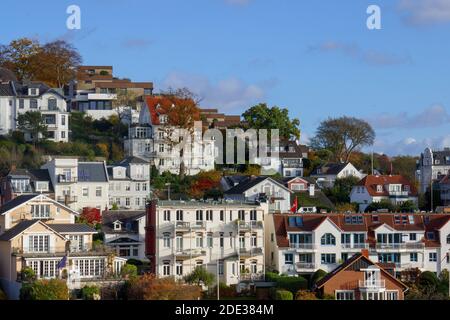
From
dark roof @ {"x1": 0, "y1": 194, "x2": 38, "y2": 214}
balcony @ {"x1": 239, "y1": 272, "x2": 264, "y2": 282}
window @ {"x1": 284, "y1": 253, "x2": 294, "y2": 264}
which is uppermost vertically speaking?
dark roof @ {"x1": 0, "y1": 194, "x2": 38, "y2": 214}

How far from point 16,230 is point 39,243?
4.65 feet

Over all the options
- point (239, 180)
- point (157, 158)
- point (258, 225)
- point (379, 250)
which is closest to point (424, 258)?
point (379, 250)

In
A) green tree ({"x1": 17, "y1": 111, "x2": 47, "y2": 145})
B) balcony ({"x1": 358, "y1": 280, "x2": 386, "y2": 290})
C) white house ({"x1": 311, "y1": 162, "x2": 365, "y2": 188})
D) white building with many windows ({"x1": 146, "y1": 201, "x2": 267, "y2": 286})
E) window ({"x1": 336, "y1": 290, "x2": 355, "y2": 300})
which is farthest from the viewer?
white house ({"x1": 311, "y1": 162, "x2": 365, "y2": 188})

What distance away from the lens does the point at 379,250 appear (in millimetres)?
64250

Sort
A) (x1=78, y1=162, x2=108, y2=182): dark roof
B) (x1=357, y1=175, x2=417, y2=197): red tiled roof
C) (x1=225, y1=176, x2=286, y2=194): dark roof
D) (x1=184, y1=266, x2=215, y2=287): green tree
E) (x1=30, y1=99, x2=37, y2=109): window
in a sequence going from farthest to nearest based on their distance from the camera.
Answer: (x1=30, y1=99, x2=37, y2=109): window < (x1=357, y1=175, x2=417, y2=197): red tiled roof < (x1=225, y1=176, x2=286, y2=194): dark roof < (x1=78, y1=162, x2=108, y2=182): dark roof < (x1=184, y1=266, x2=215, y2=287): green tree

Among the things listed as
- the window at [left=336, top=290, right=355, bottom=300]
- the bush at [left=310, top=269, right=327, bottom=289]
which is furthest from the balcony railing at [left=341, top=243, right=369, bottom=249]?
the window at [left=336, top=290, right=355, bottom=300]

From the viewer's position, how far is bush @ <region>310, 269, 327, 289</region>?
59688mm

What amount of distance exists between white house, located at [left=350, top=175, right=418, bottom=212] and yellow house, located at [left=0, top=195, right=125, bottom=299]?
87.8ft

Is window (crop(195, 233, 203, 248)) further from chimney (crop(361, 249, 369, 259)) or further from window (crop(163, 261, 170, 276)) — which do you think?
chimney (crop(361, 249, 369, 259))

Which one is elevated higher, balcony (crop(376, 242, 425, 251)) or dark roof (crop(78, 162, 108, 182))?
dark roof (crop(78, 162, 108, 182))

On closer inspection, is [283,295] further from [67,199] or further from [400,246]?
[67,199]

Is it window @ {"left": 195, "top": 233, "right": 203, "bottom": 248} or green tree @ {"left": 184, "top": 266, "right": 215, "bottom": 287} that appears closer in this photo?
green tree @ {"left": 184, "top": 266, "right": 215, "bottom": 287}

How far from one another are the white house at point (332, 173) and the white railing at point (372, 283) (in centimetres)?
2993

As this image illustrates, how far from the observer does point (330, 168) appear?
91062 millimetres
